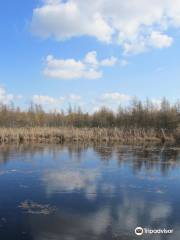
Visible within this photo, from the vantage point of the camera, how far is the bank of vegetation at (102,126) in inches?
1000

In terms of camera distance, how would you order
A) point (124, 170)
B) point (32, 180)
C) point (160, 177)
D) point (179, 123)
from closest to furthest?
point (32, 180)
point (160, 177)
point (124, 170)
point (179, 123)

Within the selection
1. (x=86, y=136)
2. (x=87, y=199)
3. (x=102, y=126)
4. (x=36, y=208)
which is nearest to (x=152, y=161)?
(x=87, y=199)

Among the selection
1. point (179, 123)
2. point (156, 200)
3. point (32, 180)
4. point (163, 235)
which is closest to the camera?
point (163, 235)

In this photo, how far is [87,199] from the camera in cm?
834

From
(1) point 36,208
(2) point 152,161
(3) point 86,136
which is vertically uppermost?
(3) point 86,136

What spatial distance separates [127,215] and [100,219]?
60cm

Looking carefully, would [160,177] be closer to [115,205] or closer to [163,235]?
[115,205]

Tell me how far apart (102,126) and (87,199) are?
2859 cm

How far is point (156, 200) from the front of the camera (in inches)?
328

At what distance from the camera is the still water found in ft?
20.3

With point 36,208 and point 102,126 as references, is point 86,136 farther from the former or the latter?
point 36,208

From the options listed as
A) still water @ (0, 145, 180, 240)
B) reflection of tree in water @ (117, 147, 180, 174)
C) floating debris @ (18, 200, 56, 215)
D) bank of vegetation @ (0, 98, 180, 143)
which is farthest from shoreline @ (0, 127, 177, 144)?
floating debris @ (18, 200, 56, 215)

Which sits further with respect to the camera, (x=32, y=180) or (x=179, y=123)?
(x=179, y=123)

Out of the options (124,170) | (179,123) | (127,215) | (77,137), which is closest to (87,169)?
(124,170)
